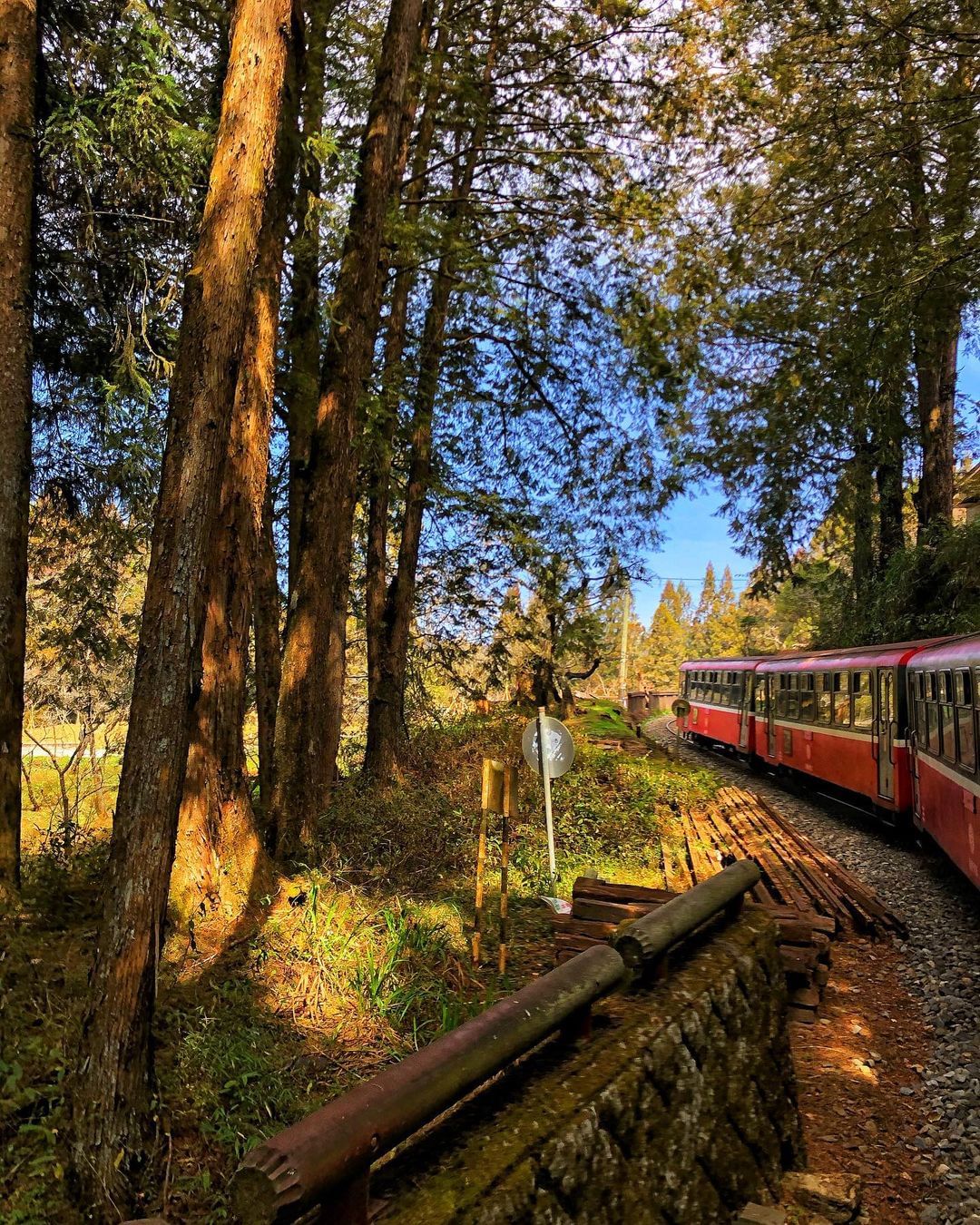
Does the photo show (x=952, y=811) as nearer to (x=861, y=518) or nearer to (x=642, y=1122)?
(x=642, y=1122)

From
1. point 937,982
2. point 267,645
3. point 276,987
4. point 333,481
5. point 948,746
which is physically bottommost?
point 937,982

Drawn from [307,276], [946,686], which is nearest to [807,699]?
[946,686]

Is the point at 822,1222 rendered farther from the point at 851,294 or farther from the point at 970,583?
the point at 970,583

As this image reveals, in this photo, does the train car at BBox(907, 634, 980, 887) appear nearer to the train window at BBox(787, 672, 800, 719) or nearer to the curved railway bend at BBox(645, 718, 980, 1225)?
the curved railway bend at BBox(645, 718, 980, 1225)

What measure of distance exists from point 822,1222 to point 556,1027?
6.41 ft

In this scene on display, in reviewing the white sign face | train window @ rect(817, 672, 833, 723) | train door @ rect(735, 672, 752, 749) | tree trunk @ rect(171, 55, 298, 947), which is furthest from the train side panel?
train door @ rect(735, 672, 752, 749)

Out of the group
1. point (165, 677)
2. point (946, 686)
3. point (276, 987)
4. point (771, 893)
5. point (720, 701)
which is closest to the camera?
point (165, 677)

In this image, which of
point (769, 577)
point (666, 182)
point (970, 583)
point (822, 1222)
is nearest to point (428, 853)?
point (822, 1222)

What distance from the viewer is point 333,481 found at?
846cm

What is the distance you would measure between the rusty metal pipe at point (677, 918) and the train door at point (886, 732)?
717 cm

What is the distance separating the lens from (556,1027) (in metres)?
3.13

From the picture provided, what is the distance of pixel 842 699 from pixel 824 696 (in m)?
0.95

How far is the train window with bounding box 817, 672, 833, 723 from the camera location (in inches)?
553

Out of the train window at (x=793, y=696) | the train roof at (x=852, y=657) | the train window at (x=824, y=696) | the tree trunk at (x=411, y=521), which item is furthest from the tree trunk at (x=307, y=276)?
the train window at (x=793, y=696)
